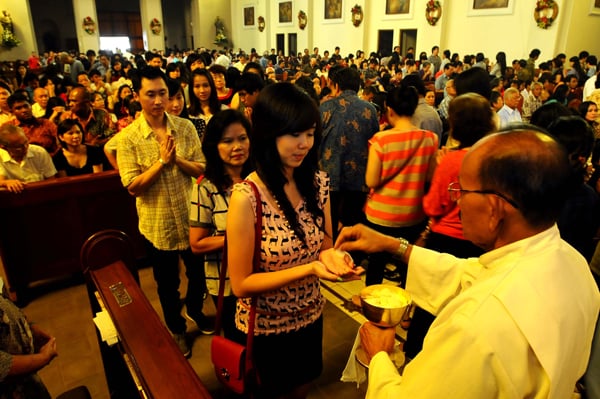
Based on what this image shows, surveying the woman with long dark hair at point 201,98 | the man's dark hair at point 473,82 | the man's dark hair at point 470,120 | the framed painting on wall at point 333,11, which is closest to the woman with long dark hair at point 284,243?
the man's dark hair at point 470,120

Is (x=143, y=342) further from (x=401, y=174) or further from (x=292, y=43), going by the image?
(x=292, y=43)

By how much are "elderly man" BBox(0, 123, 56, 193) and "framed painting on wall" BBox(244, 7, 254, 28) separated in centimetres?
2546

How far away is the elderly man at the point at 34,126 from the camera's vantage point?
15.4ft

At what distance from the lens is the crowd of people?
1.01 m

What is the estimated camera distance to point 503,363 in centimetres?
95

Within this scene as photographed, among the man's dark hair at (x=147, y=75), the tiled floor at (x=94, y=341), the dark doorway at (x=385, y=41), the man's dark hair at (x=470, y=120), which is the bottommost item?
the tiled floor at (x=94, y=341)

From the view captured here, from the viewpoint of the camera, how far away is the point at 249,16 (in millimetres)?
26797

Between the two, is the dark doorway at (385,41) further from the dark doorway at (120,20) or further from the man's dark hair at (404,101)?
the dark doorway at (120,20)

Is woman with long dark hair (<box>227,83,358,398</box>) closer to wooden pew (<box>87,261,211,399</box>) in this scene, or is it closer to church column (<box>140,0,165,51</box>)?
wooden pew (<box>87,261,211,399</box>)

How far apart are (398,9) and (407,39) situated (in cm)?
130

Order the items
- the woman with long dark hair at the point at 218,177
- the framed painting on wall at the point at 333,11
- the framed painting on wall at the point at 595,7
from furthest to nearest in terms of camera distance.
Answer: the framed painting on wall at the point at 333,11 → the framed painting on wall at the point at 595,7 → the woman with long dark hair at the point at 218,177

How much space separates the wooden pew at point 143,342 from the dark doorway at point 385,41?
18368 millimetres

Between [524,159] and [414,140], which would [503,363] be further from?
[414,140]

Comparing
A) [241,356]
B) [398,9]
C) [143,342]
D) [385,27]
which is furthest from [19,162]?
[385,27]
